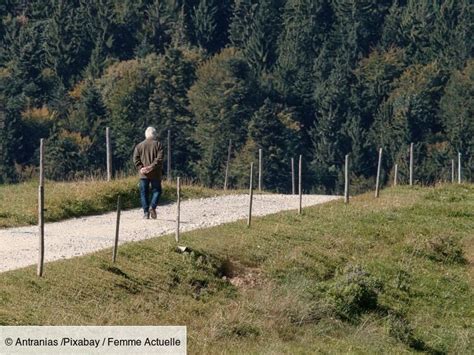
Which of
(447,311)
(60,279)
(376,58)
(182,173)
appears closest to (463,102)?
(376,58)

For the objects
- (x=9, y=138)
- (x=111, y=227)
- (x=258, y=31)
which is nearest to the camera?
(x=111, y=227)

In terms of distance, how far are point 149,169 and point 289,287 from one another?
524 centimetres

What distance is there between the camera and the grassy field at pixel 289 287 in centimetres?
1877

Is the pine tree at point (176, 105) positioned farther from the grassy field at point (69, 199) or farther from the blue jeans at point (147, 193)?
the blue jeans at point (147, 193)

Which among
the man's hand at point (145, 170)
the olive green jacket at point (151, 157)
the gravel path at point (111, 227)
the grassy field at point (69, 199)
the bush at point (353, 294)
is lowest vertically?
the bush at point (353, 294)

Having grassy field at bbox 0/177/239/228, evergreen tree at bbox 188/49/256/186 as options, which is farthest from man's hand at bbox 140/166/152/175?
evergreen tree at bbox 188/49/256/186

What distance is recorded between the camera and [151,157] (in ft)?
88.6

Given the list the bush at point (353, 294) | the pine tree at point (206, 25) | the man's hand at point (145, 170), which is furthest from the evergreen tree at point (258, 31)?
the bush at point (353, 294)

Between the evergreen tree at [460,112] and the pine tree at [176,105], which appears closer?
the pine tree at [176,105]

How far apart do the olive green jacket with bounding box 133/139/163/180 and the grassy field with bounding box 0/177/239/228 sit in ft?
4.91

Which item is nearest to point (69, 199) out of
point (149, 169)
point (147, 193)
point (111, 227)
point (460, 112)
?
point (147, 193)

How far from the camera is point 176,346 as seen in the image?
16234 mm

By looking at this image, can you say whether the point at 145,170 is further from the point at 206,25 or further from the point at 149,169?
the point at 206,25

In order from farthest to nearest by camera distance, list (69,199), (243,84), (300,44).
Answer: (300,44)
(243,84)
(69,199)
